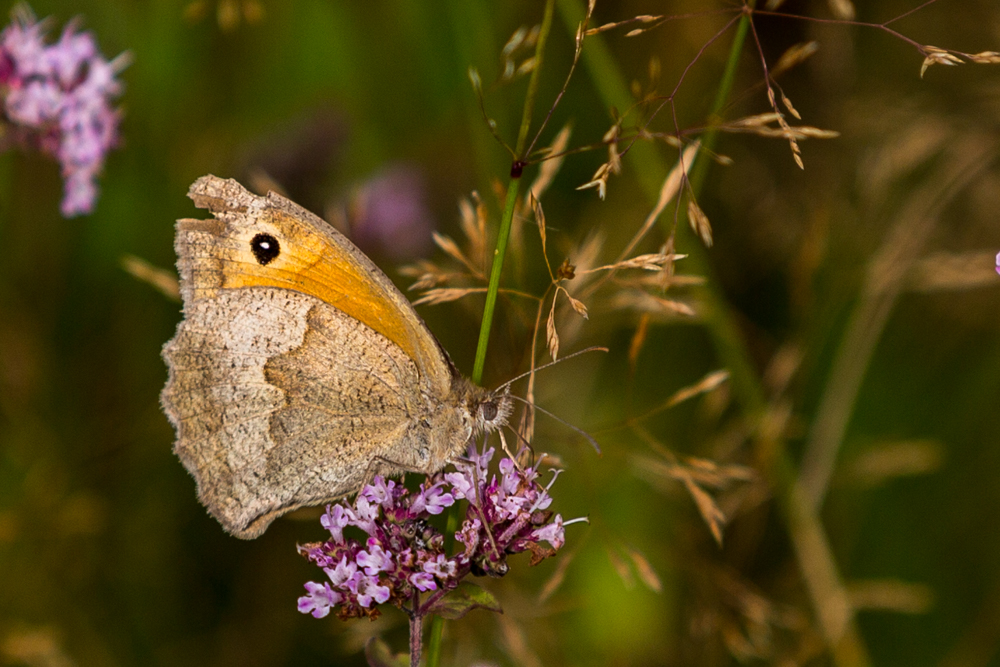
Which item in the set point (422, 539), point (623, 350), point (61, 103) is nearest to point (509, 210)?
point (422, 539)

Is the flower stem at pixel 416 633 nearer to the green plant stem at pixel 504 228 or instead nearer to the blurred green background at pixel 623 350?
the green plant stem at pixel 504 228

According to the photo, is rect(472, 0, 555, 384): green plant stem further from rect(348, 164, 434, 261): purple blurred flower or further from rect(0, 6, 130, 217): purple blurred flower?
rect(348, 164, 434, 261): purple blurred flower

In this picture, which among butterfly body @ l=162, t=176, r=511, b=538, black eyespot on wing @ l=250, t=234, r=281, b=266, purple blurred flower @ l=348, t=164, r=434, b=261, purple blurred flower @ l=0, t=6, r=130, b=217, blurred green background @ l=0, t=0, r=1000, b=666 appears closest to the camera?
butterfly body @ l=162, t=176, r=511, b=538

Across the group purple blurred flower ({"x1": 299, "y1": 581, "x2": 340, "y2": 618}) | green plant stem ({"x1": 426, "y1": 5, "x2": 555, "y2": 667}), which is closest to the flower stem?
green plant stem ({"x1": 426, "y1": 5, "x2": 555, "y2": 667})

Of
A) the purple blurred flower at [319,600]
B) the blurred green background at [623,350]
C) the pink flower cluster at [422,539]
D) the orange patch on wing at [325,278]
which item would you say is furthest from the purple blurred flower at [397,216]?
the purple blurred flower at [319,600]

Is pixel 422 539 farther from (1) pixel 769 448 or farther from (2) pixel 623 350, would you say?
(2) pixel 623 350

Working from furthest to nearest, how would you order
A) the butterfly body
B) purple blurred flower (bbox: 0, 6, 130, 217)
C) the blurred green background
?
Result: the blurred green background → purple blurred flower (bbox: 0, 6, 130, 217) → the butterfly body
